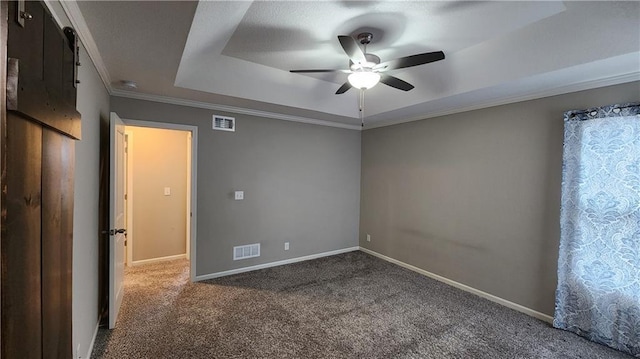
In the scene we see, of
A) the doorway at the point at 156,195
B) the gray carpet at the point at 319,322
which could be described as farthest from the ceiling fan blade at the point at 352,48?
the doorway at the point at 156,195

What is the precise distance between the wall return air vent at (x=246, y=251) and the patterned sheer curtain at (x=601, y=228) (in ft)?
11.7

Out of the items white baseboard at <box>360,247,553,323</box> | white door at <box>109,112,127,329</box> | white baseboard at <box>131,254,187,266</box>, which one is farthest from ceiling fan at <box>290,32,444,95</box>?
white baseboard at <box>131,254,187,266</box>

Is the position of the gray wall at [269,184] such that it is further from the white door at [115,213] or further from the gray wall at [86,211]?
Answer: the gray wall at [86,211]

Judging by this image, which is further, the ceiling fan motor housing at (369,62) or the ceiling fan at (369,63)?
the ceiling fan motor housing at (369,62)

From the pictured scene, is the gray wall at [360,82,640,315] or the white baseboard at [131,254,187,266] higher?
the gray wall at [360,82,640,315]

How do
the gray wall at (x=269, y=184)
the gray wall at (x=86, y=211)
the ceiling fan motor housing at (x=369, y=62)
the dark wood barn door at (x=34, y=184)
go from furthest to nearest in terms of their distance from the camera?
the gray wall at (x=269, y=184) → the ceiling fan motor housing at (x=369, y=62) → the gray wall at (x=86, y=211) → the dark wood barn door at (x=34, y=184)

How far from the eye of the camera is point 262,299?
3211 mm

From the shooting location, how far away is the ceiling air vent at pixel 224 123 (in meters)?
3.80

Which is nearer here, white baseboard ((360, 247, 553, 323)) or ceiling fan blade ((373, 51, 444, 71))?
ceiling fan blade ((373, 51, 444, 71))

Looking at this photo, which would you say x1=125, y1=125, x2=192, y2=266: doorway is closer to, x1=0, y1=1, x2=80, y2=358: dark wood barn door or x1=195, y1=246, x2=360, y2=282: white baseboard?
x1=195, y1=246, x2=360, y2=282: white baseboard

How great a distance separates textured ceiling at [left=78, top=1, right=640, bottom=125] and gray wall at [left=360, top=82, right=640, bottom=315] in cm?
26

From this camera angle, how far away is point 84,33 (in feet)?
5.92

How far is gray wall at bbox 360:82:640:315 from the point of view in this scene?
2873 millimetres

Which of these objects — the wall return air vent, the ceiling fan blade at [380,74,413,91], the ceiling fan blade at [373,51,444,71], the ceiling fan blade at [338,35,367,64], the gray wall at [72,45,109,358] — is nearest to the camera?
the gray wall at [72,45,109,358]
